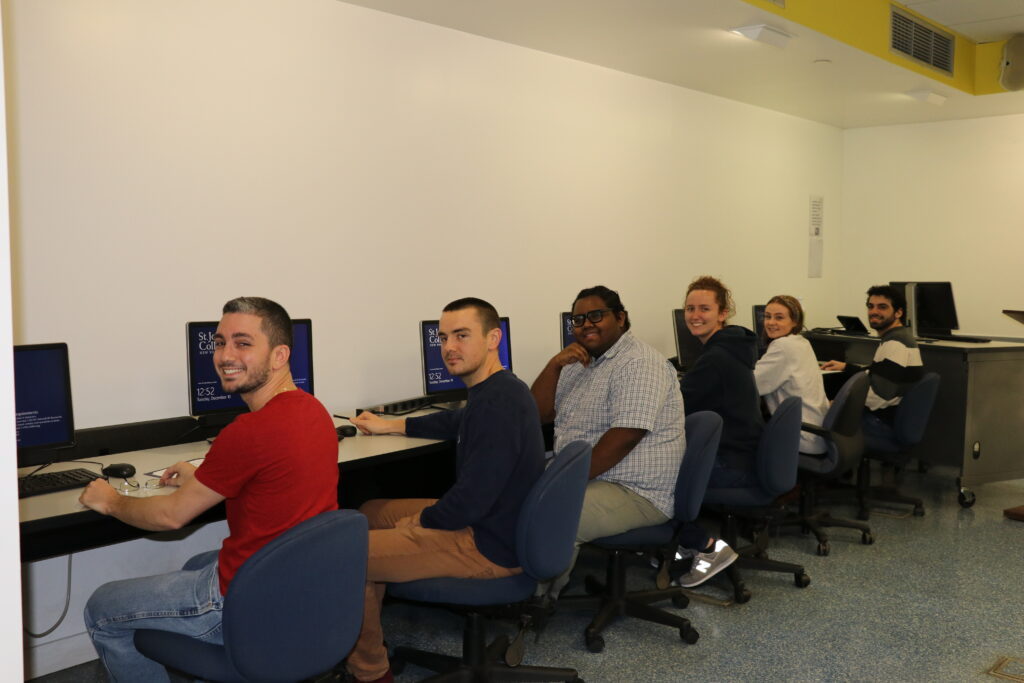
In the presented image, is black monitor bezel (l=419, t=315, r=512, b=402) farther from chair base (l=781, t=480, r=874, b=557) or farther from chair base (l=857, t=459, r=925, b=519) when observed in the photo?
chair base (l=857, t=459, r=925, b=519)

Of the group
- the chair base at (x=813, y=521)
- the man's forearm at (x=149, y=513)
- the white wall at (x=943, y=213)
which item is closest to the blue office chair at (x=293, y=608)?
the man's forearm at (x=149, y=513)

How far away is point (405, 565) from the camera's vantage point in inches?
101

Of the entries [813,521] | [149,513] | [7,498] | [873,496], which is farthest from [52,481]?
[873,496]

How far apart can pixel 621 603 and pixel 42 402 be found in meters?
2.14

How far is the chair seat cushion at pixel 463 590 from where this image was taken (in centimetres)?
256

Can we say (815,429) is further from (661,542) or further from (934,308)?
(934,308)

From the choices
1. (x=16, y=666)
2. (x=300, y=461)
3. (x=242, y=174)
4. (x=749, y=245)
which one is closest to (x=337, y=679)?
(x=300, y=461)

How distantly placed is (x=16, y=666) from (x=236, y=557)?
0.87 metres

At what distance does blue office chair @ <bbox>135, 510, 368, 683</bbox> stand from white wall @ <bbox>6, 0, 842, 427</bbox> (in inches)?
62.7

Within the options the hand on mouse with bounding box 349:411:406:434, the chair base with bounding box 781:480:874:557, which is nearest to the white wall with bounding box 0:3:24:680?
the hand on mouse with bounding box 349:411:406:434

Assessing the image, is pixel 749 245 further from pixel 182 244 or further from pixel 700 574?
pixel 182 244

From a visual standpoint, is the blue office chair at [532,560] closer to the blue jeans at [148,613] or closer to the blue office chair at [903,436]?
the blue jeans at [148,613]

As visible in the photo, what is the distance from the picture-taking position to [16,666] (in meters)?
1.27

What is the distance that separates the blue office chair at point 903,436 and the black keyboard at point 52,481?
392cm
